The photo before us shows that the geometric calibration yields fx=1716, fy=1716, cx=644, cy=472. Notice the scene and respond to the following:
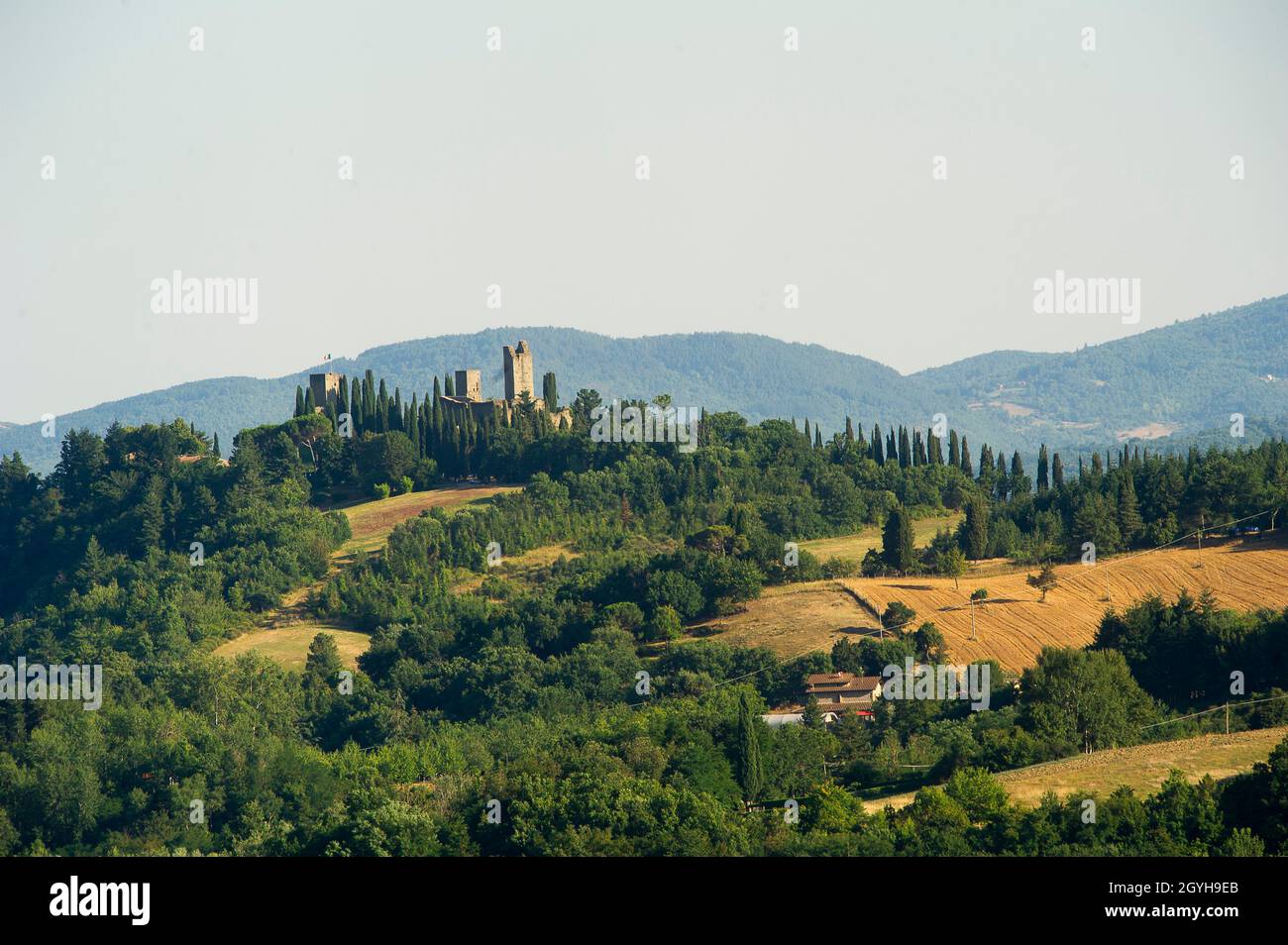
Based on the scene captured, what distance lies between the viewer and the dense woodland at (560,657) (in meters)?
42.0

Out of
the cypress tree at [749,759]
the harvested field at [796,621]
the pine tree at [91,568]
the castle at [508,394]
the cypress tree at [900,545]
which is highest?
the castle at [508,394]

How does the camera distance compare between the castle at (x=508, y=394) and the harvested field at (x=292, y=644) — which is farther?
the castle at (x=508, y=394)

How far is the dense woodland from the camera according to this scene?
42031mm

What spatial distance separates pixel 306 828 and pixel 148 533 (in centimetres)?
5586

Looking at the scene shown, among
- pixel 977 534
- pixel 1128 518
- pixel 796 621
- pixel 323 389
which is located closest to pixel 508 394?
pixel 323 389

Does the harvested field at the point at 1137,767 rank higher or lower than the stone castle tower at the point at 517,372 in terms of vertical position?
lower

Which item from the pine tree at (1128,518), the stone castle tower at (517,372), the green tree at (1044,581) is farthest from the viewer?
the stone castle tower at (517,372)

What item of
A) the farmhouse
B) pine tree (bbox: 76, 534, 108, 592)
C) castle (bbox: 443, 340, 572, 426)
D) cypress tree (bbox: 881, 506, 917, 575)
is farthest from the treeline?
the farmhouse

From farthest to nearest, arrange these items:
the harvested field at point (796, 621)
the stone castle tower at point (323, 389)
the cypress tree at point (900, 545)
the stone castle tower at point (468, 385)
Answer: the stone castle tower at point (468, 385) < the stone castle tower at point (323, 389) < the cypress tree at point (900, 545) < the harvested field at point (796, 621)

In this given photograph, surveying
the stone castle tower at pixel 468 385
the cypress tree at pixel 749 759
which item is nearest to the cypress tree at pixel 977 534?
the cypress tree at pixel 749 759

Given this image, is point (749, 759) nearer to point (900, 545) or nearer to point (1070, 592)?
point (1070, 592)

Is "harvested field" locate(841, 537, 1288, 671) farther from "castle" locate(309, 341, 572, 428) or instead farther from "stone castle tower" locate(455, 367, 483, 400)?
"stone castle tower" locate(455, 367, 483, 400)

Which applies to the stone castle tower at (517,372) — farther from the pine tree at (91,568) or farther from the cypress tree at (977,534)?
the cypress tree at (977,534)
